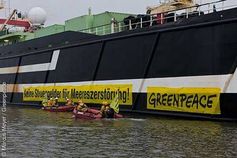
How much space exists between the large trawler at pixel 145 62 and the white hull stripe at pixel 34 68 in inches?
2.6

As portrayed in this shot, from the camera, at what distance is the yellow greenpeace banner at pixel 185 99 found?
→ 57.5 ft

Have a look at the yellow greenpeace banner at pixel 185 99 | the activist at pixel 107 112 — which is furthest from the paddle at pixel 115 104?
the yellow greenpeace banner at pixel 185 99

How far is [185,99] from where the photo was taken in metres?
18.6

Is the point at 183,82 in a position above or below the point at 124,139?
above

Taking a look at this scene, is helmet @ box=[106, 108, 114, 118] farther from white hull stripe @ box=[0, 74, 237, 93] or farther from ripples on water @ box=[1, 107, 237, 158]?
white hull stripe @ box=[0, 74, 237, 93]

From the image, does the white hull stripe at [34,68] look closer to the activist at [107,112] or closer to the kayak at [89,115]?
the kayak at [89,115]

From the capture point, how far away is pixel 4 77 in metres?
34.7

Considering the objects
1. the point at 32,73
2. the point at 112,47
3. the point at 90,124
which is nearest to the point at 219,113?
the point at 90,124

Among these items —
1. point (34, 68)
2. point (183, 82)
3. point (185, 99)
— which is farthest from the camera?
point (34, 68)

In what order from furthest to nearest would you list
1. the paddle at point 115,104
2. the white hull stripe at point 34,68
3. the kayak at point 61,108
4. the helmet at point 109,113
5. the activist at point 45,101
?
the white hull stripe at point 34,68 < the activist at point 45,101 < the kayak at point 61,108 < the paddle at point 115,104 < the helmet at point 109,113

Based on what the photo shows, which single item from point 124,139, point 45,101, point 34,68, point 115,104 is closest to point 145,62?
point 115,104

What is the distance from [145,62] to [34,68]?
457 inches

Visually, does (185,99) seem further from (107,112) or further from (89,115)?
(89,115)

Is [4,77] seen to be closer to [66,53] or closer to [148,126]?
[66,53]
